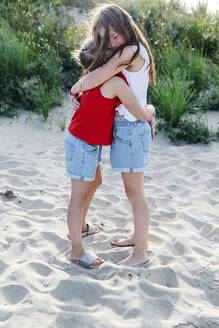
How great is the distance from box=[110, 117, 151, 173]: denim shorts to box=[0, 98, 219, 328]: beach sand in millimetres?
686

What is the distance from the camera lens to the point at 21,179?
13.8ft

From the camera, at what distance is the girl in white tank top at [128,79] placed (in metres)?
2.30

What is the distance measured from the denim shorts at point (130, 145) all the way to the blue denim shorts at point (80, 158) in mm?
131

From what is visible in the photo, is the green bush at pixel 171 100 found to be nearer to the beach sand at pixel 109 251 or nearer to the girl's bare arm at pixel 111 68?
the beach sand at pixel 109 251

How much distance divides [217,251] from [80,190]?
1.16 meters

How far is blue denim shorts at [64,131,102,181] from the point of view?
2514mm

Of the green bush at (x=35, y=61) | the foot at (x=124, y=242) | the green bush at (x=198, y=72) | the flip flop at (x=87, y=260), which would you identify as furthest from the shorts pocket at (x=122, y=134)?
the green bush at (x=198, y=72)

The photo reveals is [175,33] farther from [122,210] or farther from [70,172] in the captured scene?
[70,172]

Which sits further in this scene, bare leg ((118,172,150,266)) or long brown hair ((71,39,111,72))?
bare leg ((118,172,150,266))

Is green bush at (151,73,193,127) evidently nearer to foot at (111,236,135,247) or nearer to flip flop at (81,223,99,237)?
flip flop at (81,223,99,237)

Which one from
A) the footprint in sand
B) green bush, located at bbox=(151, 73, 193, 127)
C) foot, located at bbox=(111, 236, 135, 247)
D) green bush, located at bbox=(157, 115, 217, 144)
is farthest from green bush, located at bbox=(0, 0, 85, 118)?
the footprint in sand

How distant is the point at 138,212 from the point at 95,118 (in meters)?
0.68

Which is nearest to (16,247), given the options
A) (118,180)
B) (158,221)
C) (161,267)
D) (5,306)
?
(5,306)

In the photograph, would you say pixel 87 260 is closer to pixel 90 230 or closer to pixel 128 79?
pixel 90 230
